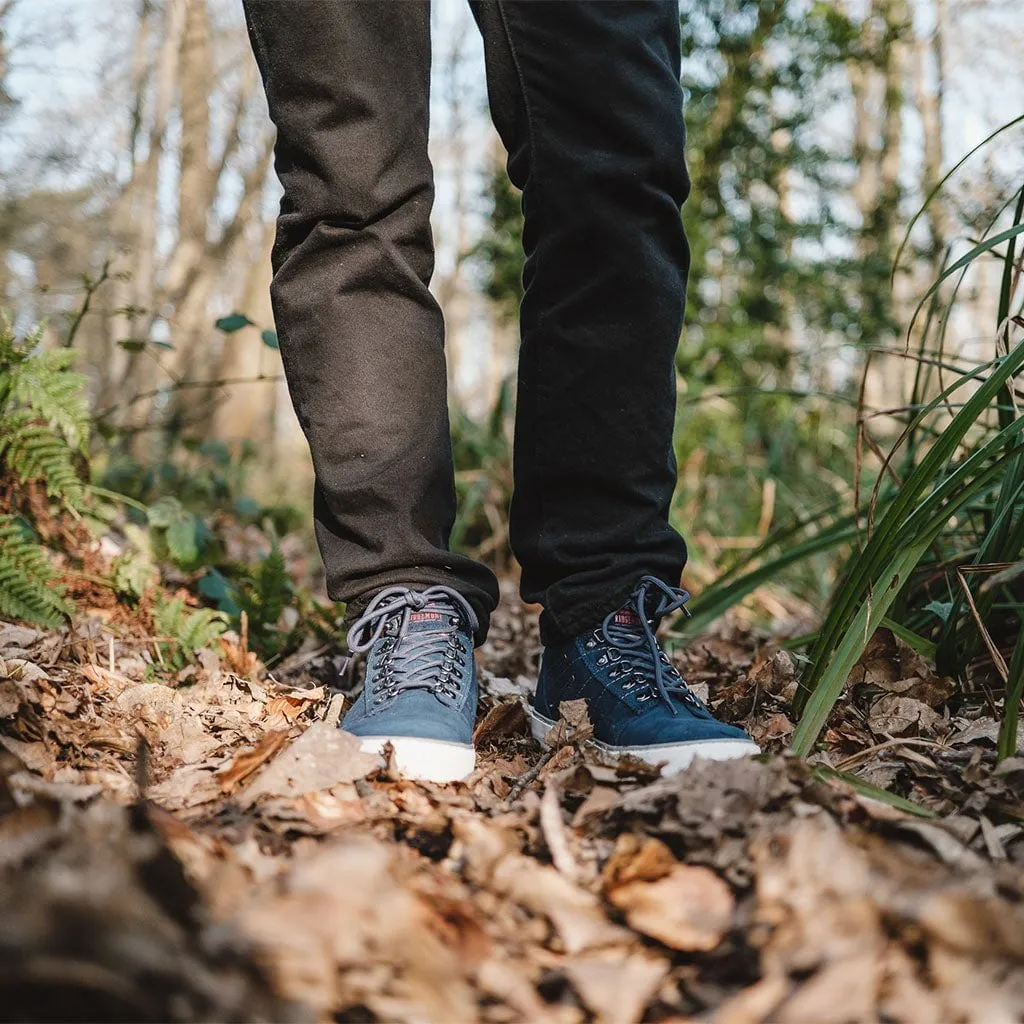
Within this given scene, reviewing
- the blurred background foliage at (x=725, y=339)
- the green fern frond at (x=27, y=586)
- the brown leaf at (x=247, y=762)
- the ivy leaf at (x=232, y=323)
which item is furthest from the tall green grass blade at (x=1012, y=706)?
the ivy leaf at (x=232, y=323)

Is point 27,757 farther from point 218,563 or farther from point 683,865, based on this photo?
point 218,563

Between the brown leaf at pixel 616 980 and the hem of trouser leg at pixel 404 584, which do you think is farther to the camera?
the hem of trouser leg at pixel 404 584

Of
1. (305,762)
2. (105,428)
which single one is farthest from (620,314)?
(105,428)

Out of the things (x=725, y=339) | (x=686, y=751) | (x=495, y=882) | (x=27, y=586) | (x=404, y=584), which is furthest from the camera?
(x=725, y=339)

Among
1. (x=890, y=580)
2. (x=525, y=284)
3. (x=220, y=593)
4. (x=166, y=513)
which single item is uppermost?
(x=525, y=284)

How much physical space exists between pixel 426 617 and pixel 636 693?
0.31 metres

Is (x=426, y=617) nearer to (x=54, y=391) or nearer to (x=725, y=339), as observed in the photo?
(x=54, y=391)

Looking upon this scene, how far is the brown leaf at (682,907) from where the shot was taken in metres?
0.72

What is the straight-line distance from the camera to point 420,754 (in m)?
1.08

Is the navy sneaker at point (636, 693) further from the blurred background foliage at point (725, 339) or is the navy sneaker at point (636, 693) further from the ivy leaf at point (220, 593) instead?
the ivy leaf at point (220, 593)

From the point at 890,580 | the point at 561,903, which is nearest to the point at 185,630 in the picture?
the point at 561,903

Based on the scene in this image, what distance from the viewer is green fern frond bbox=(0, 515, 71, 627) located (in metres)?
1.59

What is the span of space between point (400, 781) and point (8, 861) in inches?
18.9

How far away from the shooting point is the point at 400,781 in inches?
41.9
